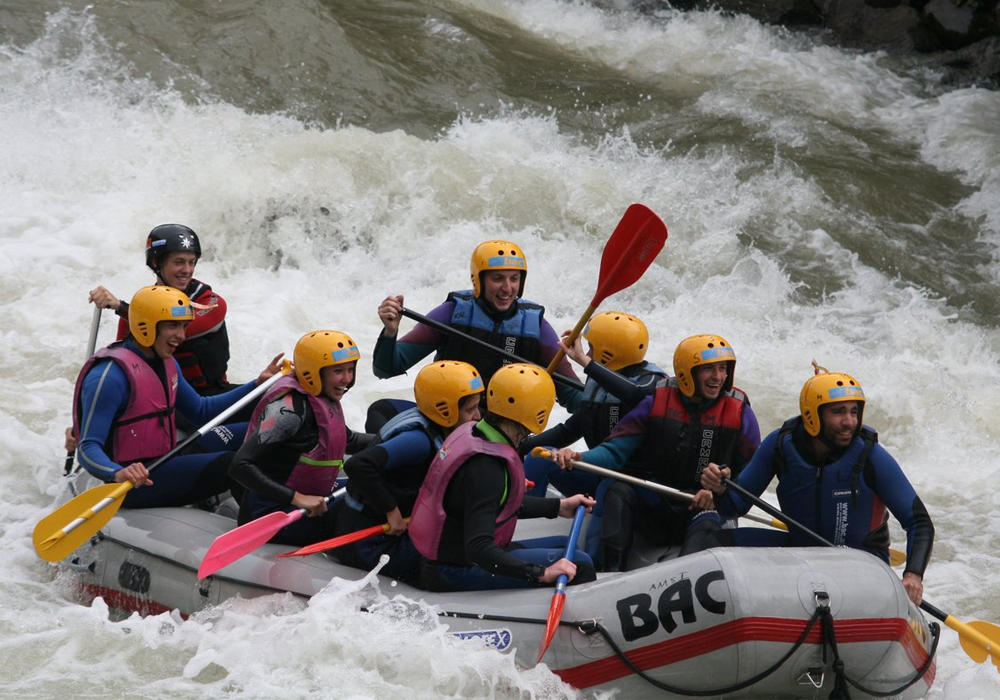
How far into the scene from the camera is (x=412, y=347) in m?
5.96

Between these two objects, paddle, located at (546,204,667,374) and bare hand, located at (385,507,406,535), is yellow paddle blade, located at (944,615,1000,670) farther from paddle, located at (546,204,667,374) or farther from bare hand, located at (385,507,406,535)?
paddle, located at (546,204,667,374)

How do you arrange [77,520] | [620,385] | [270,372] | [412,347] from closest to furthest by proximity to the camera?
[77,520] → [620,385] → [270,372] → [412,347]

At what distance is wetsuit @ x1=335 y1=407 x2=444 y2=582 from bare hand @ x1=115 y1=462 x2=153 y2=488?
2.73 feet

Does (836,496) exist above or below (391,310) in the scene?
below

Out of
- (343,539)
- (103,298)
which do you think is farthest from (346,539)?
(103,298)

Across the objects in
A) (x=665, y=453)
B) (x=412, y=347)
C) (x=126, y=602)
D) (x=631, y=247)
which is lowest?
(x=126, y=602)

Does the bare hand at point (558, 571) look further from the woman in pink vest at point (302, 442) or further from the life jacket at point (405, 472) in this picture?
the woman in pink vest at point (302, 442)

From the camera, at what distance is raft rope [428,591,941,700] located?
169 inches

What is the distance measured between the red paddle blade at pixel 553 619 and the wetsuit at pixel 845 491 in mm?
1019

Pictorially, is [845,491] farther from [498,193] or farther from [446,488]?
[498,193]

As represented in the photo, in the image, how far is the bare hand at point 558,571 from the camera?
14.8 ft

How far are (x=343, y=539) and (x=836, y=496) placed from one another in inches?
Answer: 76.2

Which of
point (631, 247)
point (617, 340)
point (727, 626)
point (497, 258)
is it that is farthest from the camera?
point (631, 247)

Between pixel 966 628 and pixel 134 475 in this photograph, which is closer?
pixel 966 628
